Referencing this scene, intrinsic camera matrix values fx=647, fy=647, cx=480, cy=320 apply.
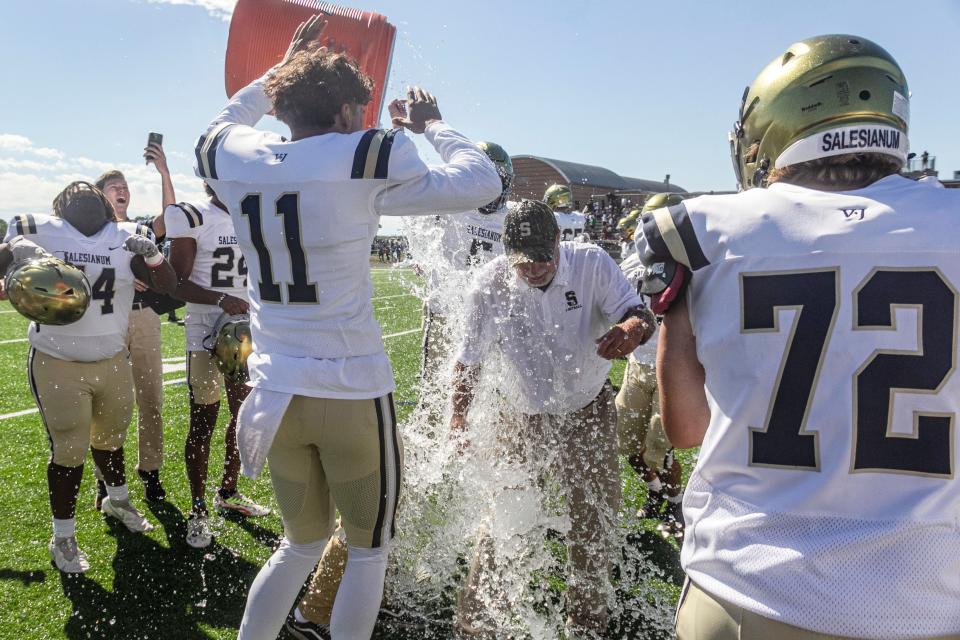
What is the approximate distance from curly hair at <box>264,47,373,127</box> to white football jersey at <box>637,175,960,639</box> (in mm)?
1363

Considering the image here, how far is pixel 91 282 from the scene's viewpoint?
11.3ft

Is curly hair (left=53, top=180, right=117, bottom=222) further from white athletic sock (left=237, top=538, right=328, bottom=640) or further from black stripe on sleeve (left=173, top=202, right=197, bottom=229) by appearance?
white athletic sock (left=237, top=538, right=328, bottom=640)

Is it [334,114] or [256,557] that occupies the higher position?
[334,114]

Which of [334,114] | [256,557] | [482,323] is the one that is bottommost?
[256,557]

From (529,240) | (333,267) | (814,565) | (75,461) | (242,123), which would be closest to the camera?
(814,565)

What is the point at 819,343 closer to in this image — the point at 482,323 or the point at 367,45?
the point at 482,323

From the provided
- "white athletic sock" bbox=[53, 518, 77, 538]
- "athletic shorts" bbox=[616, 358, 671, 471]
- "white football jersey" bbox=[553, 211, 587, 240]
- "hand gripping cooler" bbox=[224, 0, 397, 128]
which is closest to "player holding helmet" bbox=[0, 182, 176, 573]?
"white athletic sock" bbox=[53, 518, 77, 538]

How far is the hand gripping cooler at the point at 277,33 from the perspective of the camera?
3.16 m

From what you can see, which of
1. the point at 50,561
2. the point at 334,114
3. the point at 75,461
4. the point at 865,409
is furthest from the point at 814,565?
the point at 50,561

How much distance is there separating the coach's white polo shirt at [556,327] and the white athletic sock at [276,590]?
4.07 feet

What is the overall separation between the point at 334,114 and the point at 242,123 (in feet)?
1.76

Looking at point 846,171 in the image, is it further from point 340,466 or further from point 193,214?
point 193,214

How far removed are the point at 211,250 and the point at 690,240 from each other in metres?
3.25

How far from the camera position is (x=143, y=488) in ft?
14.7
